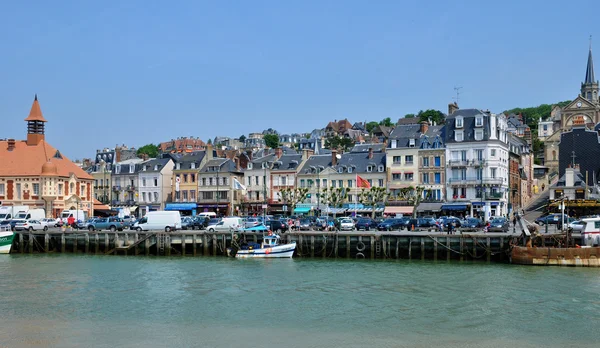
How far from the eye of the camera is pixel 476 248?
144 feet

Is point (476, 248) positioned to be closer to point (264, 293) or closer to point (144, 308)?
point (264, 293)

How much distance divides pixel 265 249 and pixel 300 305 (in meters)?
17.3

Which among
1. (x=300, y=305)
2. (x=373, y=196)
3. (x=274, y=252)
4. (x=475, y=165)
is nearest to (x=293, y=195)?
(x=373, y=196)

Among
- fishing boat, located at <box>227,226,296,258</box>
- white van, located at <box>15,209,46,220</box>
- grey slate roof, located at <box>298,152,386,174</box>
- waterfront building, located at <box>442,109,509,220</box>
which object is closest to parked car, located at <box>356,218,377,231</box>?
fishing boat, located at <box>227,226,296,258</box>

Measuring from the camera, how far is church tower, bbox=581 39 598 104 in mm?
135000

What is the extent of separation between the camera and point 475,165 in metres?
69.4

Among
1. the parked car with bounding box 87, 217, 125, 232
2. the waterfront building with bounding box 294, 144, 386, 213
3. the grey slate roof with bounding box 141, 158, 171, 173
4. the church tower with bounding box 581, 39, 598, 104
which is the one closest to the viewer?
the parked car with bounding box 87, 217, 125, 232

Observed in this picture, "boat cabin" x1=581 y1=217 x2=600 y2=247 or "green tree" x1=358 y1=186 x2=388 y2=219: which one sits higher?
"green tree" x1=358 y1=186 x2=388 y2=219

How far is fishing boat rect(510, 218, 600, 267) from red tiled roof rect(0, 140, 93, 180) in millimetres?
48112

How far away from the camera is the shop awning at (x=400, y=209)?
70875 mm

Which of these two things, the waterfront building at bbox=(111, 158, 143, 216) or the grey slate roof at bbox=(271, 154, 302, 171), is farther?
the waterfront building at bbox=(111, 158, 143, 216)

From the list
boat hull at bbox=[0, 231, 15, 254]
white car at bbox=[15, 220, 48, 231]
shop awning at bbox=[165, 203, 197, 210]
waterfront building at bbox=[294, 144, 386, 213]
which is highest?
waterfront building at bbox=[294, 144, 386, 213]

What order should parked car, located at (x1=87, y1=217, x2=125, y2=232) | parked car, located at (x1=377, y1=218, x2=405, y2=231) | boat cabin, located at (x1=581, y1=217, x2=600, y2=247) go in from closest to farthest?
boat cabin, located at (x1=581, y1=217, x2=600, y2=247) → parked car, located at (x1=377, y1=218, x2=405, y2=231) → parked car, located at (x1=87, y1=217, x2=125, y2=232)

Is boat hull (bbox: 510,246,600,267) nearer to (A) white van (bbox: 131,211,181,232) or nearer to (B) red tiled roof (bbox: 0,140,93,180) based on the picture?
(A) white van (bbox: 131,211,181,232)
